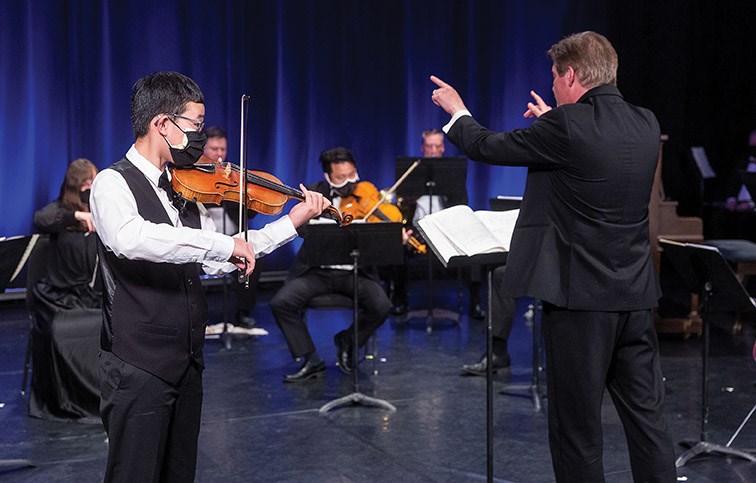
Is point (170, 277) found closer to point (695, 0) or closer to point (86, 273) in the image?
point (86, 273)

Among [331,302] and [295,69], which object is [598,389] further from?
[295,69]

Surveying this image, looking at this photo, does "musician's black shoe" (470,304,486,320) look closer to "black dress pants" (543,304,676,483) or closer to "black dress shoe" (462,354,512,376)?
"black dress shoe" (462,354,512,376)

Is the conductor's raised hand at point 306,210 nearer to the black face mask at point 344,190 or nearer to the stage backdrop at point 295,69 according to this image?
the black face mask at point 344,190

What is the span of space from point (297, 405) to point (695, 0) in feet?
23.4

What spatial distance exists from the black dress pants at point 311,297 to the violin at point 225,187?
2452 mm

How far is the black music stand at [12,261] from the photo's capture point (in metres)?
3.88

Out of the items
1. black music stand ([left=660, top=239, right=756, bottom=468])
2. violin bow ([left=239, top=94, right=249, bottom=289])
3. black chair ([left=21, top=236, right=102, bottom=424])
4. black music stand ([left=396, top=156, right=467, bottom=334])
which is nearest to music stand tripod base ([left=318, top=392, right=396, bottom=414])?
black chair ([left=21, top=236, right=102, bottom=424])

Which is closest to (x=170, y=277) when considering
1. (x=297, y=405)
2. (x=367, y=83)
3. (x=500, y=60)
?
(x=297, y=405)

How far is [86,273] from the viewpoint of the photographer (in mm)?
5016

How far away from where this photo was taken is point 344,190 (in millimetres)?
5980

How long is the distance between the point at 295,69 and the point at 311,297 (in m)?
3.69

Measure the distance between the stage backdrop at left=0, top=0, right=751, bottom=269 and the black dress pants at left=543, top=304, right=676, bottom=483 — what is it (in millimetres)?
5804

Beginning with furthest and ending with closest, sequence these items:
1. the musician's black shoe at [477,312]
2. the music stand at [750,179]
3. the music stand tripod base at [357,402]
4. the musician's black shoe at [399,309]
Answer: the musician's black shoe at [399,309], the musician's black shoe at [477,312], the music stand at [750,179], the music stand tripod base at [357,402]

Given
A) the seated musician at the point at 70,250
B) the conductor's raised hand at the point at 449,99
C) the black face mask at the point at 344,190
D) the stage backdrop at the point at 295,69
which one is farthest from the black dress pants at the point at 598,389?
the stage backdrop at the point at 295,69
